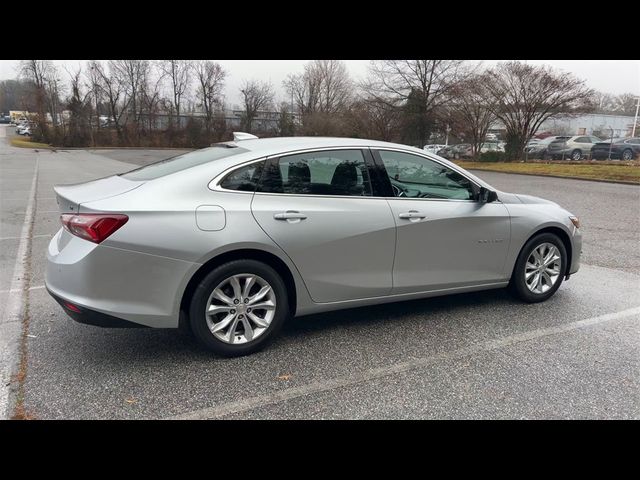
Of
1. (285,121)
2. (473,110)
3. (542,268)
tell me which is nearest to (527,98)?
(473,110)

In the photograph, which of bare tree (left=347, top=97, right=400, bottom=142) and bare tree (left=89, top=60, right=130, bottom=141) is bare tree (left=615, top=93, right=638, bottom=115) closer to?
bare tree (left=347, top=97, right=400, bottom=142)

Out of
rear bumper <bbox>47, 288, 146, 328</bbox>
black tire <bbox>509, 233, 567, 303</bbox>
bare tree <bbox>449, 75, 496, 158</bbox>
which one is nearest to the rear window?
rear bumper <bbox>47, 288, 146, 328</bbox>

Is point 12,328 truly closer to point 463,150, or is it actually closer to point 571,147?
point 571,147

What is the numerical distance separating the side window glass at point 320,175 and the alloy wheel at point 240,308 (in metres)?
0.72

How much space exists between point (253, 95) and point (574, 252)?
48186 millimetres

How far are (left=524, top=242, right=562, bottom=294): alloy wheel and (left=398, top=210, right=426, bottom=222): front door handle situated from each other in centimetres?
141

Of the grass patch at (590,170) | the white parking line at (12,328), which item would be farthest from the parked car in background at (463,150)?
the white parking line at (12,328)

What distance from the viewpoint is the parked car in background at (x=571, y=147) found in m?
26.3

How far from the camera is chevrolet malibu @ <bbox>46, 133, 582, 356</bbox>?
2797 mm

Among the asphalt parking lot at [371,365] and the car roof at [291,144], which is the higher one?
the car roof at [291,144]

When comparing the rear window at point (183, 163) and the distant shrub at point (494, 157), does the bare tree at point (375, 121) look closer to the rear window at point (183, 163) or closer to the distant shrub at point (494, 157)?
the distant shrub at point (494, 157)

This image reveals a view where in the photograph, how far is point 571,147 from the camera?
2644 cm

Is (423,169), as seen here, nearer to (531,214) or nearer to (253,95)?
(531,214)
